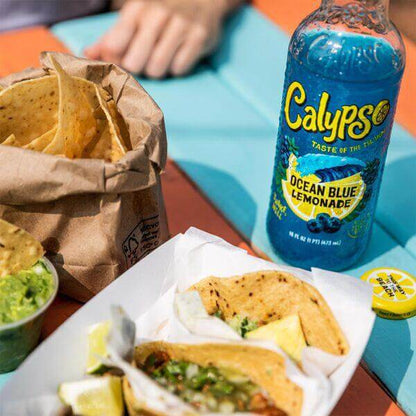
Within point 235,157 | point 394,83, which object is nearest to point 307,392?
point 394,83

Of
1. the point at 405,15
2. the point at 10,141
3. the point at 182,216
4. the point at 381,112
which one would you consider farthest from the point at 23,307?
the point at 405,15

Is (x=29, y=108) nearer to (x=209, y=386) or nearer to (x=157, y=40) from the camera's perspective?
(x=209, y=386)

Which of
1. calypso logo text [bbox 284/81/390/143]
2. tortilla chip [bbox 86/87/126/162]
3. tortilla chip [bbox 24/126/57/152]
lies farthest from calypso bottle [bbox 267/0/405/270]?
tortilla chip [bbox 24/126/57/152]

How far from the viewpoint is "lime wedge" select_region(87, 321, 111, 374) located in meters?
1.03

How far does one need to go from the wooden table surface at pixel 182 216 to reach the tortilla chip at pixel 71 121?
29cm

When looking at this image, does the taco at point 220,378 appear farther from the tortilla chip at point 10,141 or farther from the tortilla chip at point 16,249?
the tortilla chip at point 10,141

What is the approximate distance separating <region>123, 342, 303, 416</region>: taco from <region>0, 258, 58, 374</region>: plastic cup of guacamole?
0.60 feet

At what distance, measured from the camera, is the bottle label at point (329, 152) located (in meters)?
1.18

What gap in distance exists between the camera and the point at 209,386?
A: 39.4 inches

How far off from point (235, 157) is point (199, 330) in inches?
30.3

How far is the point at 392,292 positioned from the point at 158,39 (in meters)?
1.09

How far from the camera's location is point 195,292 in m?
1.12

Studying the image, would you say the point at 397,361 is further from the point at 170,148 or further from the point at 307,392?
the point at 170,148

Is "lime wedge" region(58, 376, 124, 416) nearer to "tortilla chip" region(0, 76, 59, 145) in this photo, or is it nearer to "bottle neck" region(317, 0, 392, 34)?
"tortilla chip" region(0, 76, 59, 145)
